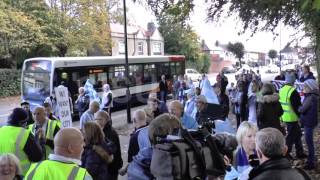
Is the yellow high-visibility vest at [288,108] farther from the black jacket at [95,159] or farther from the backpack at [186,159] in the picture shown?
the backpack at [186,159]

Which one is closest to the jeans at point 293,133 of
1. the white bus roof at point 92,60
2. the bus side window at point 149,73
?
the white bus roof at point 92,60

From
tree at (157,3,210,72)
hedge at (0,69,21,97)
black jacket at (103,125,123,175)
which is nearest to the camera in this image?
black jacket at (103,125,123,175)

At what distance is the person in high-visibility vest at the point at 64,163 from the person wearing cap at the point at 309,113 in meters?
5.89

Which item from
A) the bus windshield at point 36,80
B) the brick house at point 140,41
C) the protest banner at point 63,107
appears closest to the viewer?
the protest banner at point 63,107

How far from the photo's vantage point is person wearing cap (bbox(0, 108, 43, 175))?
5.47 meters

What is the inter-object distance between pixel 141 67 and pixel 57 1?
18618 millimetres

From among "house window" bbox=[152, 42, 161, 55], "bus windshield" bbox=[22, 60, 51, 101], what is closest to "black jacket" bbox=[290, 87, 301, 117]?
"bus windshield" bbox=[22, 60, 51, 101]

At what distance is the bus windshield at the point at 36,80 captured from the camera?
1948 centimetres

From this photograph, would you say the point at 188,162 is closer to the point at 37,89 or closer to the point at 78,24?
the point at 37,89

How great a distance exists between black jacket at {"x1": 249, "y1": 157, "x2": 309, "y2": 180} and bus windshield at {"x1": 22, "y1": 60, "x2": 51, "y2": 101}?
664 inches

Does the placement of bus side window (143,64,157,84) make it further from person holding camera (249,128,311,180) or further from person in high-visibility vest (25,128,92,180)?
person holding camera (249,128,311,180)

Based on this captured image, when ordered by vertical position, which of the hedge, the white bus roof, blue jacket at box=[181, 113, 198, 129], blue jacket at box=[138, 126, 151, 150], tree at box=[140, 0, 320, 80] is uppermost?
tree at box=[140, 0, 320, 80]

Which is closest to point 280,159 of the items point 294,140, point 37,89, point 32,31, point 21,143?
point 21,143

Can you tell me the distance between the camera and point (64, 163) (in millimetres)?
3686
